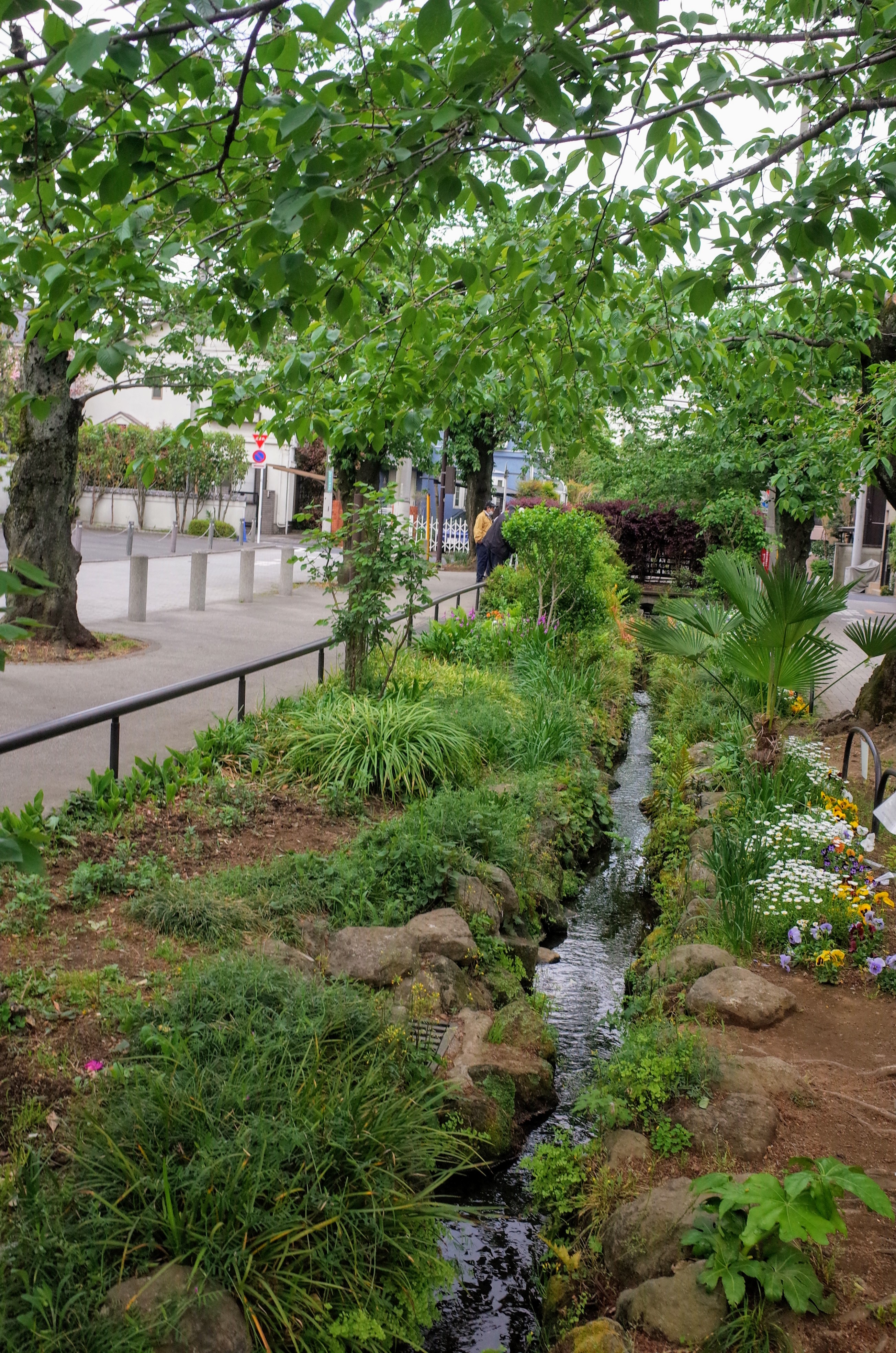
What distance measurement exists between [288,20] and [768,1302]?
3.95 meters

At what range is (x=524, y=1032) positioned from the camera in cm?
514

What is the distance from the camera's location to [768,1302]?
310 cm

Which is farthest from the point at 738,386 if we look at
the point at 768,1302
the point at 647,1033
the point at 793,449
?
the point at 793,449

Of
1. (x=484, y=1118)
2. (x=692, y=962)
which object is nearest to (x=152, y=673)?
(x=692, y=962)

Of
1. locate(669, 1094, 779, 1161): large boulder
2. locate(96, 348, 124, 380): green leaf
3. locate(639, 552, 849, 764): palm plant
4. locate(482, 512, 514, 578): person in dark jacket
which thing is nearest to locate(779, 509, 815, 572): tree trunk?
locate(482, 512, 514, 578): person in dark jacket

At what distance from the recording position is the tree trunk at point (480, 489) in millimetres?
29984

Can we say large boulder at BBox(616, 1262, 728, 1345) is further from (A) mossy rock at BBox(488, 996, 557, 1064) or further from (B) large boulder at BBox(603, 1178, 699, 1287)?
(A) mossy rock at BBox(488, 996, 557, 1064)

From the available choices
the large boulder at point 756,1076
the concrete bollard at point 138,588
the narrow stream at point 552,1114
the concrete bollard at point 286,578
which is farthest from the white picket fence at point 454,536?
the large boulder at point 756,1076

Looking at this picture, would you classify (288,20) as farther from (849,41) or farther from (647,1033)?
(647,1033)

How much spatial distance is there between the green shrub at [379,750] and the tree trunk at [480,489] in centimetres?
2165

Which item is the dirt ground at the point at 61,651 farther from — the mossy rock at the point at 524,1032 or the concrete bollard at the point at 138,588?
the mossy rock at the point at 524,1032

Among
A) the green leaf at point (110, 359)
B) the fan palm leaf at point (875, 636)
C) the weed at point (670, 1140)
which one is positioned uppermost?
the green leaf at point (110, 359)

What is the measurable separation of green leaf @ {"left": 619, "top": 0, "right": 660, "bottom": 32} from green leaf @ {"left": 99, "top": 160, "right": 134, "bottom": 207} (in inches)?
49.3

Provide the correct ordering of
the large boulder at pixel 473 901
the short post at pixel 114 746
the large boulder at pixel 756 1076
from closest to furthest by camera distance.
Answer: the large boulder at pixel 756 1076
the large boulder at pixel 473 901
the short post at pixel 114 746
